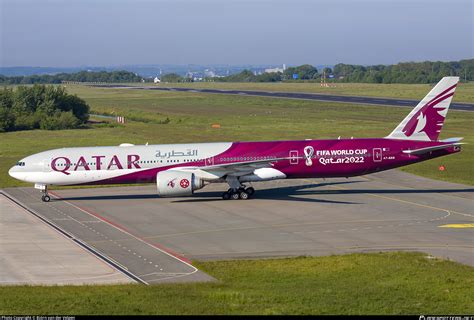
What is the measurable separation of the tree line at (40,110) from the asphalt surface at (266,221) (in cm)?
5338

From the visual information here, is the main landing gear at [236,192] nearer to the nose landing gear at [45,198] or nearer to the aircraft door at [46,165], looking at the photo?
the aircraft door at [46,165]

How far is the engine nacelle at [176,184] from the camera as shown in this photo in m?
48.8

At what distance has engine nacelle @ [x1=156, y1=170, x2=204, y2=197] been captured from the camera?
48.8 m

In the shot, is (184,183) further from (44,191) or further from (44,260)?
(44,260)

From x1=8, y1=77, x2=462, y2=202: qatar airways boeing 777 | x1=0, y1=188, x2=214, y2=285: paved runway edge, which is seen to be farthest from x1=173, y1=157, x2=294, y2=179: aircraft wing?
x1=0, y1=188, x2=214, y2=285: paved runway edge

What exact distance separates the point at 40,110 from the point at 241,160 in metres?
71.4

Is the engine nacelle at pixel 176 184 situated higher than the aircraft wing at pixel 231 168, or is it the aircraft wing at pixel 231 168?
the aircraft wing at pixel 231 168

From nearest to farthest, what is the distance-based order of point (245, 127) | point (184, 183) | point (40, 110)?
1. point (184, 183)
2. point (245, 127)
3. point (40, 110)

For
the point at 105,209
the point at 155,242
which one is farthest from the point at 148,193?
the point at 155,242

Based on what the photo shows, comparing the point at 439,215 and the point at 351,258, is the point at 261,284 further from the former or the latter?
the point at 439,215

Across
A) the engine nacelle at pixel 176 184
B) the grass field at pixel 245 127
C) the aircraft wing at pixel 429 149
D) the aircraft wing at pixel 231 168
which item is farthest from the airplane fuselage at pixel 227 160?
Result: the grass field at pixel 245 127

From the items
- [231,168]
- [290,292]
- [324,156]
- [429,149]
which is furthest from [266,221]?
[290,292]

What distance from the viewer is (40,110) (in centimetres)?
11494

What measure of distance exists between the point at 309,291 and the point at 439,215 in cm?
1947
